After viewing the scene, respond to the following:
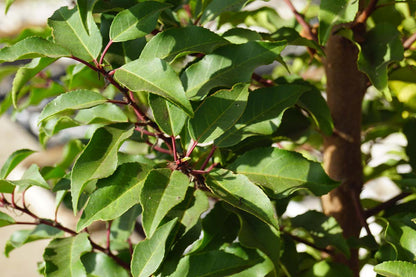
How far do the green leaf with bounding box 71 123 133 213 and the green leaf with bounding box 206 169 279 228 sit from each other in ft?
0.37

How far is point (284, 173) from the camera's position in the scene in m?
0.66

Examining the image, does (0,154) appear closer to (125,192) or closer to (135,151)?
(135,151)

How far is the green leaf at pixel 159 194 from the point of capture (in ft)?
1.87

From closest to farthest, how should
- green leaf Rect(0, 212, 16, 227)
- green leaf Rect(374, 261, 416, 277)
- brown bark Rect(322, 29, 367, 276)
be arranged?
1. green leaf Rect(374, 261, 416, 277)
2. green leaf Rect(0, 212, 16, 227)
3. brown bark Rect(322, 29, 367, 276)

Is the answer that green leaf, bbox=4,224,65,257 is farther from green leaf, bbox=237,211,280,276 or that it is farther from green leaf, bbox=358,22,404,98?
green leaf, bbox=358,22,404,98

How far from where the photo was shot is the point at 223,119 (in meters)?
0.65

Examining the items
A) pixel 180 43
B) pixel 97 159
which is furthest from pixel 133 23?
pixel 97 159

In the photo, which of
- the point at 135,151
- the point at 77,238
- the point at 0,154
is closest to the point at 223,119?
the point at 77,238

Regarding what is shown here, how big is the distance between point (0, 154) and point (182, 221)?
2.50 metres

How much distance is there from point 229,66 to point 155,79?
11 centimetres

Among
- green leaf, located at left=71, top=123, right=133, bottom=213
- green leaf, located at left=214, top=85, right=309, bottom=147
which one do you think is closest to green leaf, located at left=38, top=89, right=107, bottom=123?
green leaf, located at left=71, top=123, right=133, bottom=213

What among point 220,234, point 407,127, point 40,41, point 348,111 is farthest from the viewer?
point 407,127

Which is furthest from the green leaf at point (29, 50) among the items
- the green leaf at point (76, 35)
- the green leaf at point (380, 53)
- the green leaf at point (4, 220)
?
the green leaf at point (380, 53)

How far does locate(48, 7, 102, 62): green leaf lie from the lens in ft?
2.09
